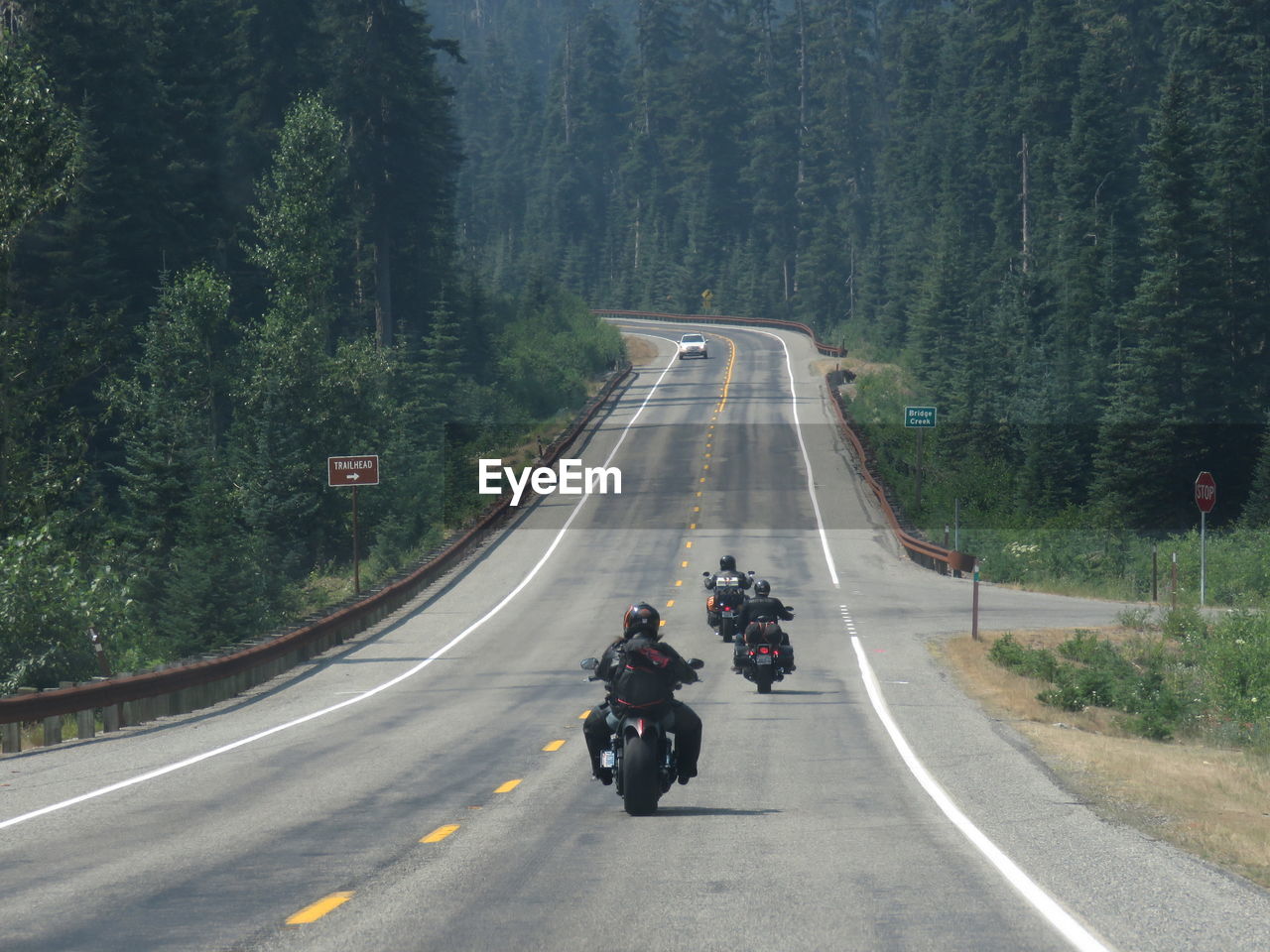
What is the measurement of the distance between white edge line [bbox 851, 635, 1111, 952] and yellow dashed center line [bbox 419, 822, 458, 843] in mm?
3811

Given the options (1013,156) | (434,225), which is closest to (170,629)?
(434,225)

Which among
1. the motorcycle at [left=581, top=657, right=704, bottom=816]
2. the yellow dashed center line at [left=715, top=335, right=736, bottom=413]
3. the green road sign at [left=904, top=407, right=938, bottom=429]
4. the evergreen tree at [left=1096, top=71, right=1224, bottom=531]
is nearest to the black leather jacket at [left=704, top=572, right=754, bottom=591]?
the motorcycle at [left=581, top=657, right=704, bottom=816]

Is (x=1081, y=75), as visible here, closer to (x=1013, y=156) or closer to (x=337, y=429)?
(x=1013, y=156)

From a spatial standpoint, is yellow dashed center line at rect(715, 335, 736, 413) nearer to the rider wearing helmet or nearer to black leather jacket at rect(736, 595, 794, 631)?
the rider wearing helmet

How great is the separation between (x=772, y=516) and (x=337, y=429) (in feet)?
65.5

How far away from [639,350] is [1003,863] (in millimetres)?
105799

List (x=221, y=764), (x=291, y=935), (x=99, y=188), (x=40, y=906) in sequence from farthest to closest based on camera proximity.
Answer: (x=99, y=188), (x=221, y=764), (x=40, y=906), (x=291, y=935)

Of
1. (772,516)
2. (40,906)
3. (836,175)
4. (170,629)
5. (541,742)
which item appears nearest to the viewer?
(40,906)

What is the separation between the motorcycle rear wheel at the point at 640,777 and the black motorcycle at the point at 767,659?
11525 mm

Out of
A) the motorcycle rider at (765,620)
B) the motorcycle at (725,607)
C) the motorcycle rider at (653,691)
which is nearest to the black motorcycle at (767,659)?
the motorcycle rider at (765,620)

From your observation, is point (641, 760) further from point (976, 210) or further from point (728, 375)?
point (976, 210)

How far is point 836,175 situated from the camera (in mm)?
157000

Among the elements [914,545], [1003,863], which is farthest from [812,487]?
[1003,863]

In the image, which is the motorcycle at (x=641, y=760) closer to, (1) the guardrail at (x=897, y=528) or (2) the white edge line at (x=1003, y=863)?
(2) the white edge line at (x=1003, y=863)
